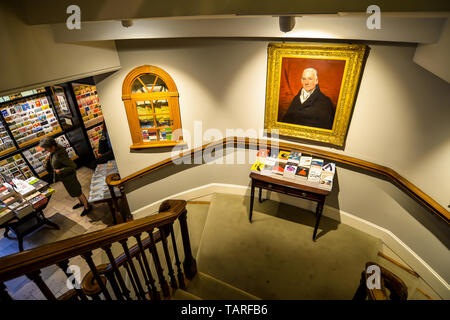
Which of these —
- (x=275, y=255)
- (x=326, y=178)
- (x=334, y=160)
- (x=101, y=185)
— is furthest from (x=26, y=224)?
(x=334, y=160)

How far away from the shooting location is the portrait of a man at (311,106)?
2676mm

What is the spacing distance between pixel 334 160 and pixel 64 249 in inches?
109

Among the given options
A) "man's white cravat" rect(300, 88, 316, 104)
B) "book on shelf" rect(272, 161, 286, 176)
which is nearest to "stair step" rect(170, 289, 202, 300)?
"book on shelf" rect(272, 161, 286, 176)

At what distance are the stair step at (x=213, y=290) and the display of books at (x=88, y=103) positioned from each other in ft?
18.1

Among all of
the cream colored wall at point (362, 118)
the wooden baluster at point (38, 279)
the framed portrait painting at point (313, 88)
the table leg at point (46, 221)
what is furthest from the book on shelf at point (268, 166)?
the table leg at point (46, 221)

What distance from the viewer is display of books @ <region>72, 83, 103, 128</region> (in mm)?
5984

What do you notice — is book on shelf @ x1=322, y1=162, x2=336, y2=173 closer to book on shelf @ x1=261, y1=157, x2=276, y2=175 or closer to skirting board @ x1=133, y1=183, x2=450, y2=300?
book on shelf @ x1=261, y1=157, x2=276, y2=175

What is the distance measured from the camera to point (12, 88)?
79.7 inches

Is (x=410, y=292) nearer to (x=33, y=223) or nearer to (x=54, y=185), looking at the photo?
(x=33, y=223)

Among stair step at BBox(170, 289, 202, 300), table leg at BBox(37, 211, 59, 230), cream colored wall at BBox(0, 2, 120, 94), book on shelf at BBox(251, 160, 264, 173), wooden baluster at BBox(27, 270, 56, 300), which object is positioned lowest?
table leg at BBox(37, 211, 59, 230)

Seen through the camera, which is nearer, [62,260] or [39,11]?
[62,260]

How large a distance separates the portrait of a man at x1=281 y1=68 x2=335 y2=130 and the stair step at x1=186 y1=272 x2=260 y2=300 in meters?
1.96
